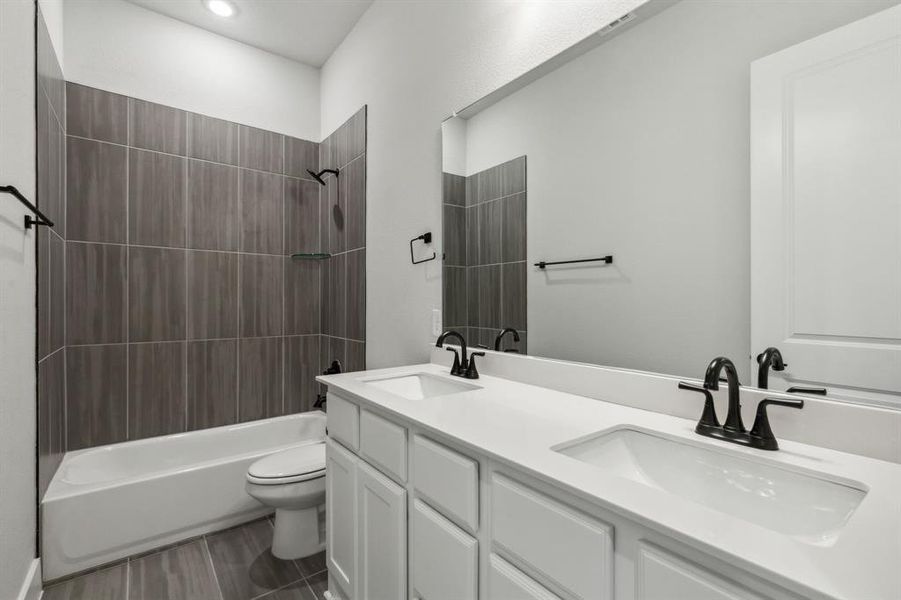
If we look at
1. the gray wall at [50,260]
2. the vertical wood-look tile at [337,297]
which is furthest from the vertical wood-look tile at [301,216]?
the gray wall at [50,260]

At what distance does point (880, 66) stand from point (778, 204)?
0.28 m

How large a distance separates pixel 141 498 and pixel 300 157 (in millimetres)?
2305

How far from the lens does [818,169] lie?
86 cm

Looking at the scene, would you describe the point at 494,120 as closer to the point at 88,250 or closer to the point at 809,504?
the point at 809,504

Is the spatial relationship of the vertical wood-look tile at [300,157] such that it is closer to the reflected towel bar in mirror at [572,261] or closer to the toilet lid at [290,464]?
the toilet lid at [290,464]

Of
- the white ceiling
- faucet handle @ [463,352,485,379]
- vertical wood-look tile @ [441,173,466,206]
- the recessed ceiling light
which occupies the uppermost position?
the white ceiling

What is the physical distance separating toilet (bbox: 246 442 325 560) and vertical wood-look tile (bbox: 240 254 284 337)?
1.02 m

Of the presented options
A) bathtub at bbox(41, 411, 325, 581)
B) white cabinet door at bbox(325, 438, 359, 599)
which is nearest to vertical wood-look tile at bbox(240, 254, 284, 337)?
bathtub at bbox(41, 411, 325, 581)

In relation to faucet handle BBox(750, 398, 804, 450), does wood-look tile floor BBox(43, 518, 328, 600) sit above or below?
below

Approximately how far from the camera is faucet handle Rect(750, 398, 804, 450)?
2.73 ft

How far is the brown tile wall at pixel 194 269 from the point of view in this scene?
7.59ft

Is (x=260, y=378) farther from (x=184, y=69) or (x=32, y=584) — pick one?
(x=184, y=69)

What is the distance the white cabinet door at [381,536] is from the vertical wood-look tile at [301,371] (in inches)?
71.4

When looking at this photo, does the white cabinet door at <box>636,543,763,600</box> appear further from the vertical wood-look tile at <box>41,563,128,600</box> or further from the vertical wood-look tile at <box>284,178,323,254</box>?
the vertical wood-look tile at <box>284,178,323,254</box>
